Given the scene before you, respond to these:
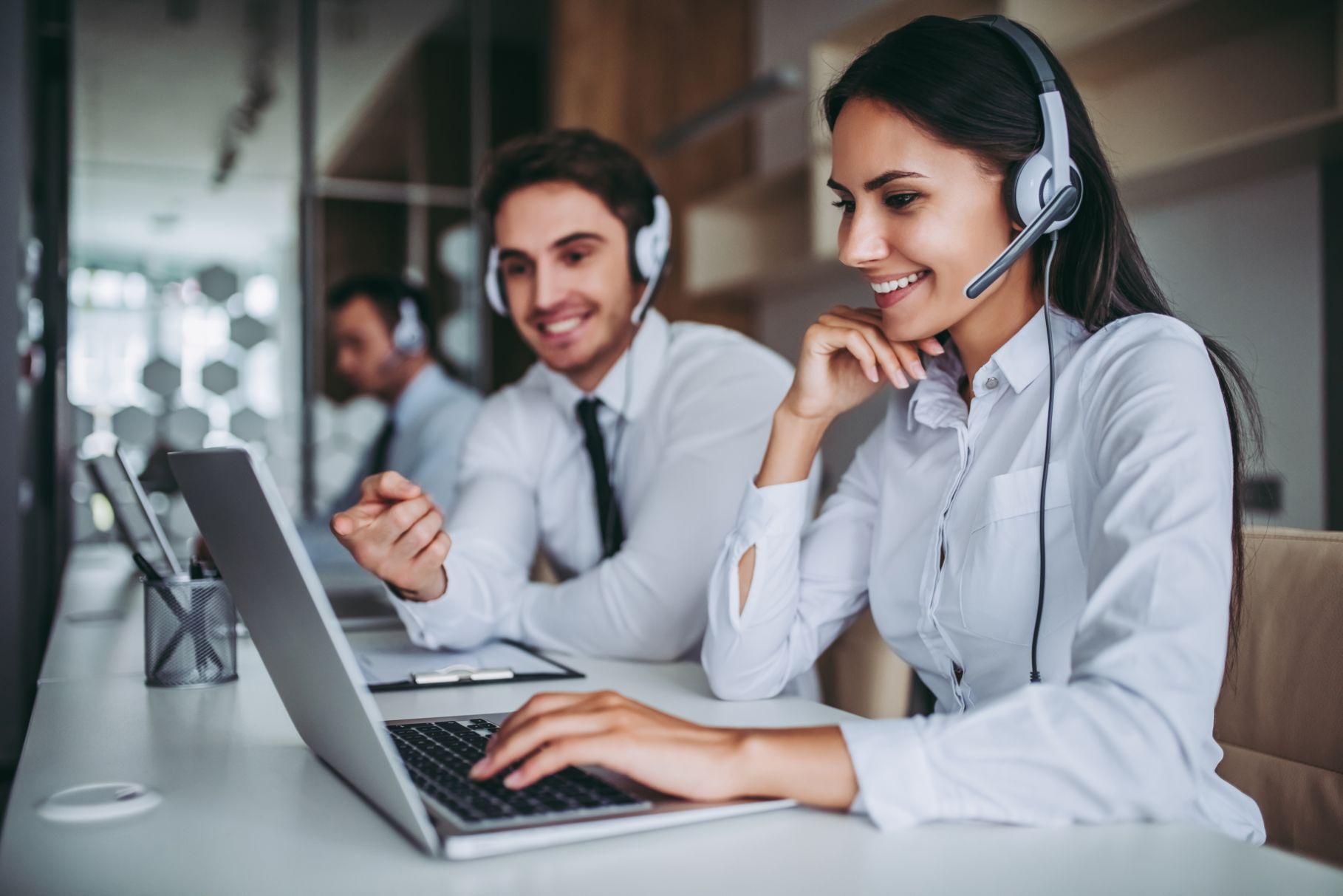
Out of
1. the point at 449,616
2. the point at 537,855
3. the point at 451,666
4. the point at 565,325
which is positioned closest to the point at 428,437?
the point at 565,325

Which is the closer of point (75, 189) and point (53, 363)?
point (53, 363)

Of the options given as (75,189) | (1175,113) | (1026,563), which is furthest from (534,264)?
(75,189)

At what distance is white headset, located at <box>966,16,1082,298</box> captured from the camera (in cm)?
100

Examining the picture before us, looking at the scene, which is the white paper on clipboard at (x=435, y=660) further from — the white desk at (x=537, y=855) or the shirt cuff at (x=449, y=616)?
the white desk at (x=537, y=855)

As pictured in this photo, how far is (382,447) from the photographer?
3592 mm

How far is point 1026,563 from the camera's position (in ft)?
3.30

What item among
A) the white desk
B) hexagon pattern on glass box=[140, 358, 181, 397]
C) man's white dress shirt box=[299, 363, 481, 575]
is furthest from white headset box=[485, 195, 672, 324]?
hexagon pattern on glass box=[140, 358, 181, 397]

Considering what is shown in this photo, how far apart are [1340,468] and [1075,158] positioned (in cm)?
146

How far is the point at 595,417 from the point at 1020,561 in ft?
2.93

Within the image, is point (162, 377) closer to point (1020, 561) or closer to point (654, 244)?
point (654, 244)

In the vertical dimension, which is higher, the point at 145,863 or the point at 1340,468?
the point at 1340,468

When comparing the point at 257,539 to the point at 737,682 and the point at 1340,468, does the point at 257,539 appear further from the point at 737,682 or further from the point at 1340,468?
the point at 1340,468

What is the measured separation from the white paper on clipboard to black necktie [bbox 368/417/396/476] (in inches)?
89.2

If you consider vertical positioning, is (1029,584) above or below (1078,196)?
below
